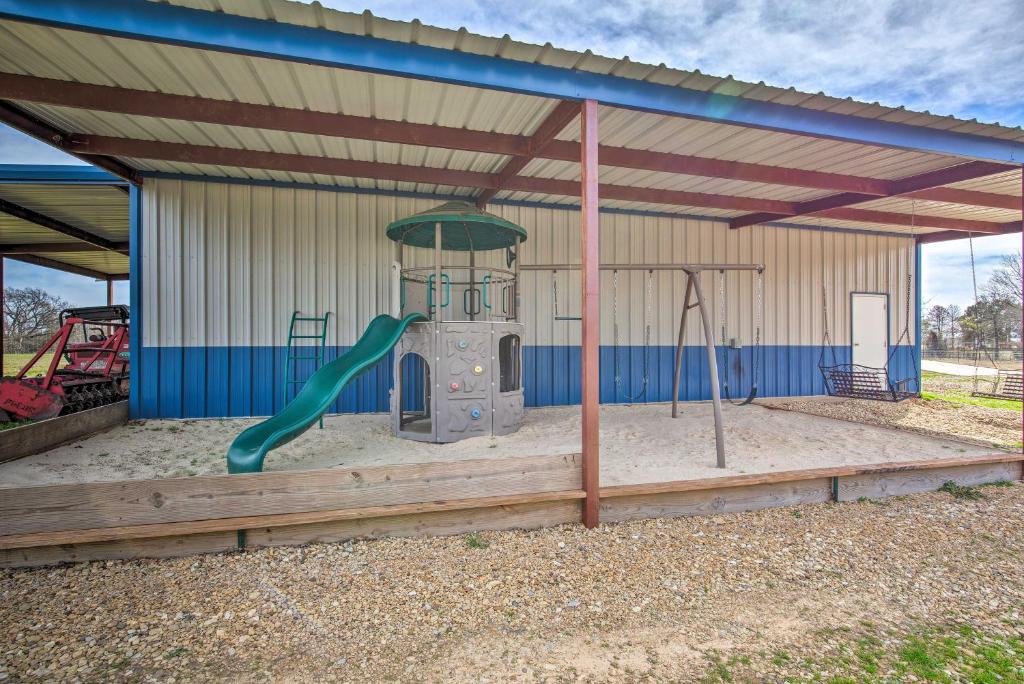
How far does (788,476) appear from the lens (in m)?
4.06

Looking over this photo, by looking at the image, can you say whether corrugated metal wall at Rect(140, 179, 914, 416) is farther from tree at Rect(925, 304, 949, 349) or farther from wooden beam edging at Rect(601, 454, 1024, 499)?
tree at Rect(925, 304, 949, 349)

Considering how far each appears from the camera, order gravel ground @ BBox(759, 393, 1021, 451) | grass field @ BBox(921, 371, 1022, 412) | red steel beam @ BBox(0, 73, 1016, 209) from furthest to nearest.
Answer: grass field @ BBox(921, 371, 1022, 412) < gravel ground @ BBox(759, 393, 1021, 451) < red steel beam @ BBox(0, 73, 1016, 209)

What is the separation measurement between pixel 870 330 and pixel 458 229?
931 centimetres

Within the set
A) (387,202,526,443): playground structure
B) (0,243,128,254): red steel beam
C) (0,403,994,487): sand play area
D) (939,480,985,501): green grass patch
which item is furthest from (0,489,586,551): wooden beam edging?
(0,243,128,254): red steel beam

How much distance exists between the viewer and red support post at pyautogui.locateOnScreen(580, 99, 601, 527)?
11.8 feet

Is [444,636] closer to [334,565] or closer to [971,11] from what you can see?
[334,565]

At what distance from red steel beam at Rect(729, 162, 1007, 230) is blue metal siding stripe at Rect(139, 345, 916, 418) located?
2.54 meters

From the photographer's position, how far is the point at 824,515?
393 cm

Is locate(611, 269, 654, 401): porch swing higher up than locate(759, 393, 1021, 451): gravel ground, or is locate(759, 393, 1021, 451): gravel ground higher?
locate(611, 269, 654, 401): porch swing

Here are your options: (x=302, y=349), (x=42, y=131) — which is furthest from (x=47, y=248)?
(x=302, y=349)

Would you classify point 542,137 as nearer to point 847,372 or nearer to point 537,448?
point 537,448

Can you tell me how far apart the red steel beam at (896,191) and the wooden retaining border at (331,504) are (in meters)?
4.81

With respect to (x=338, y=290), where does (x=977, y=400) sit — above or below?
below

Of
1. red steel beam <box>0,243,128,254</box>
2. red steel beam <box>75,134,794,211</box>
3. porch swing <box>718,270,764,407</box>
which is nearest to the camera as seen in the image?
red steel beam <box>75,134,794,211</box>
